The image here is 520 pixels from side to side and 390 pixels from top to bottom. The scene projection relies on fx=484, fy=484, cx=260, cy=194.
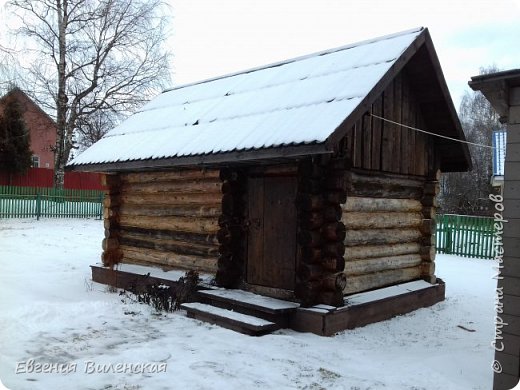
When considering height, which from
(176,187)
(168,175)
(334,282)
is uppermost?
(168,175)

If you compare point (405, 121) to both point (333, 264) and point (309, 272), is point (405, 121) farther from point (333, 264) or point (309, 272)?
point (309, 272)

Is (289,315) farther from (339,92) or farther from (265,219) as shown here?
(339,92)

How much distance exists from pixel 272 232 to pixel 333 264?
4.20 ft

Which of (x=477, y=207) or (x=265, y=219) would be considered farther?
(x=477, y=207)

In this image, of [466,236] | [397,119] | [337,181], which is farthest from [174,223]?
[466,236]

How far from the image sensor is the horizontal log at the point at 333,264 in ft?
23.2

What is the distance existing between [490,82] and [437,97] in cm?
441

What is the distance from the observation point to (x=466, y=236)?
17.4m

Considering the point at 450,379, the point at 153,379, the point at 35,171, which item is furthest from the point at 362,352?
the point at 35,171

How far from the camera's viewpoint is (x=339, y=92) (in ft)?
24.3

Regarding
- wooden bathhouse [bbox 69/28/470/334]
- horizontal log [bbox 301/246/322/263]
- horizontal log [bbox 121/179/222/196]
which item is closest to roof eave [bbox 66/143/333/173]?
wooden bathhouse [bbox 69/28/470/334]

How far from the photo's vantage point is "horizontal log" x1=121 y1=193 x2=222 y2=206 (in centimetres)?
885

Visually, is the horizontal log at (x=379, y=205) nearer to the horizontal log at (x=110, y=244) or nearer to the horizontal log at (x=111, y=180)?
the horizontal log at (x=111, y=180)

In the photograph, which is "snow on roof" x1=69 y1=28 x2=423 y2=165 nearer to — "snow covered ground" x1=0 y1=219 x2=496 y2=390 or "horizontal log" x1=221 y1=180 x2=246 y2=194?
"horizontal log" x1=221 y1=180 x2=246 y2=194
